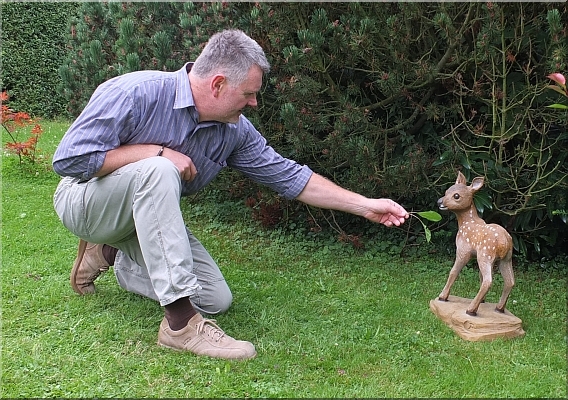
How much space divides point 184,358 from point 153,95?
1287mm

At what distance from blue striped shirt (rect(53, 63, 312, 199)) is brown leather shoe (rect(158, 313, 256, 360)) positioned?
818 millimetres

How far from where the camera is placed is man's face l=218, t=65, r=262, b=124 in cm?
303

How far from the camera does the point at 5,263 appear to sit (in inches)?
162

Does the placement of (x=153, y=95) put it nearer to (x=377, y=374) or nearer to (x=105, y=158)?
(x=105, y=158)

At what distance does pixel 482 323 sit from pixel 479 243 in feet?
1.35

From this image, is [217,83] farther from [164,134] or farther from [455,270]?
[455,270]

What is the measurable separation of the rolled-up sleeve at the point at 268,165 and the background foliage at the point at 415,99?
792 mm

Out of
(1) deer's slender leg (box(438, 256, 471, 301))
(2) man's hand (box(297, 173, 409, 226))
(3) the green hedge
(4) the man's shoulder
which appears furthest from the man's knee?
(3) the green hedge

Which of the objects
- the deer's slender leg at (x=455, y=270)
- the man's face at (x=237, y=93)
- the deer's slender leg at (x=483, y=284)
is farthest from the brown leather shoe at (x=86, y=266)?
the deer's slender leg at (x=483, y=284)

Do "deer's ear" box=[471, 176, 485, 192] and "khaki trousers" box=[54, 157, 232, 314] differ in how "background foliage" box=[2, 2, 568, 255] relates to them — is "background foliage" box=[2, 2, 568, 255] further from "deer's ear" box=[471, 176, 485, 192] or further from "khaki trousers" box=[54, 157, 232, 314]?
"khaki trousers" box=[54, 157, 232, 314]

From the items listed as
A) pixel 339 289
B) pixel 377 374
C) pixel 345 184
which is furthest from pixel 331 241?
pixel 377 374

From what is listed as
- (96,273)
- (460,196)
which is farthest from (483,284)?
(96,273)

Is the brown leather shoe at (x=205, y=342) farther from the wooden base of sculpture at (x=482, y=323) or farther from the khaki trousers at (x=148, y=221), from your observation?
the wooden base of sculpture at (x=482, y=323)

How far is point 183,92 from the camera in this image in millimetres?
3135
